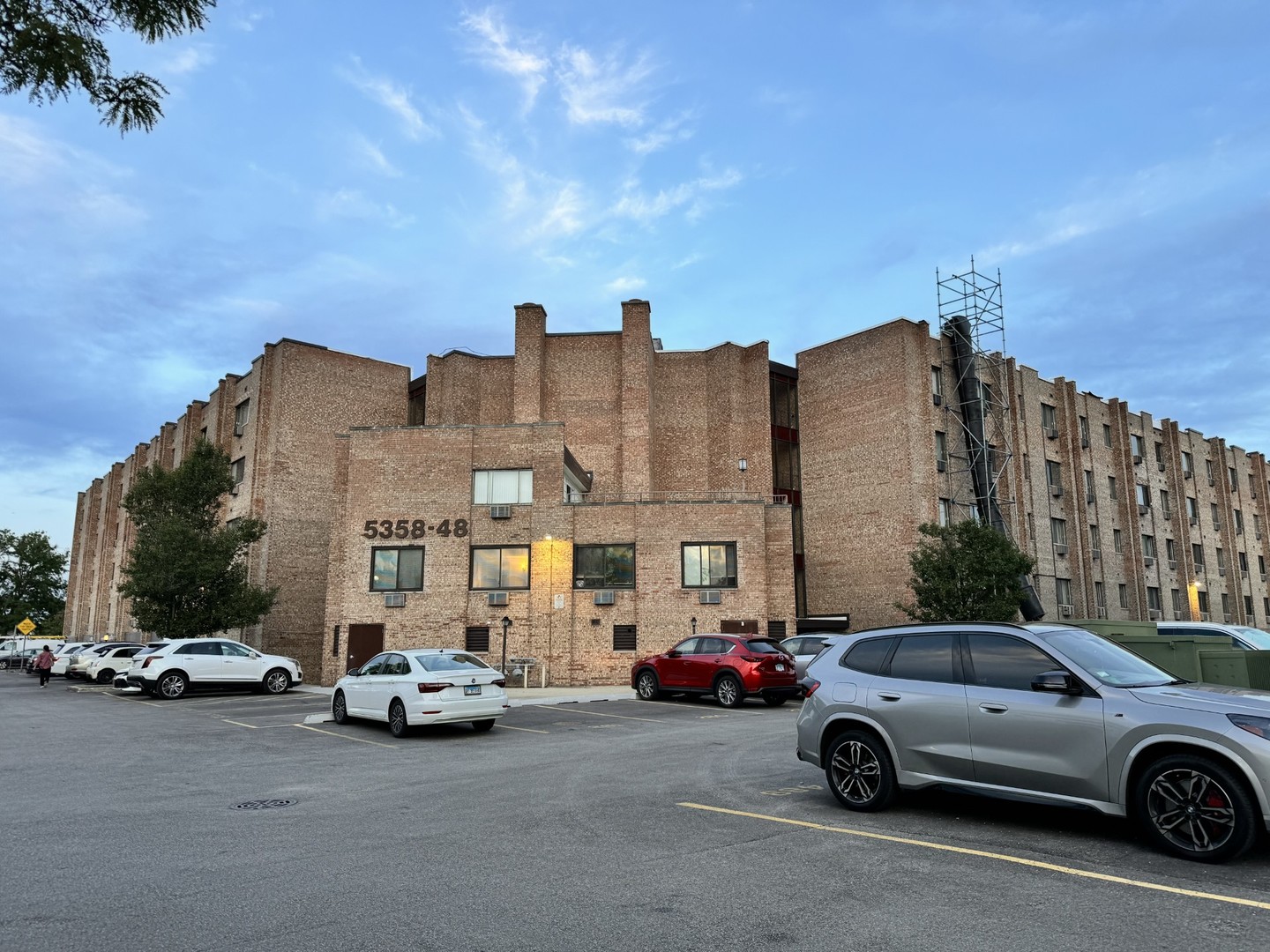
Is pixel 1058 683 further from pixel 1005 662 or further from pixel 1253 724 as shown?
pixel 1253 724

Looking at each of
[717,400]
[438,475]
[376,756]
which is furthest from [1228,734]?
[717,400]

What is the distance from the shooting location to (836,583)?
40.6m

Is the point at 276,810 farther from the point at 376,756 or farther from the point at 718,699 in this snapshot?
the point at 718,699

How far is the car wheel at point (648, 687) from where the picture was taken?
22.3 m

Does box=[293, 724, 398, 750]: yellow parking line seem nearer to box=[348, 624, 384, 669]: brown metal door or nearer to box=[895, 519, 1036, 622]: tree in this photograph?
box=[348, 624, 384, 669]: brown metal door

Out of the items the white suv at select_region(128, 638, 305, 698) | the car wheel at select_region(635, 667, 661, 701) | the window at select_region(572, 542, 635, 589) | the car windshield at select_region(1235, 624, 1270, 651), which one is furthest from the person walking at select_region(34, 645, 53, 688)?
the car windshield at select_region(1235, 624, 1270, 651)

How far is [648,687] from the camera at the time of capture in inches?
884

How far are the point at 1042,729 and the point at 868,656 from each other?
6.11ft

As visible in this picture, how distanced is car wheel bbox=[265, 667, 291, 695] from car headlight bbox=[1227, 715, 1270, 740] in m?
25.2

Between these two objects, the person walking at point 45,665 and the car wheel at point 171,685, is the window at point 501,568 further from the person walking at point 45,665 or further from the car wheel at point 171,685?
the person walking at point 45,665

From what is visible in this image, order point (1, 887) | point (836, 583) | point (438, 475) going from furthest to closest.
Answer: point (836, 583)
point (438, 475)
point (1, 887)

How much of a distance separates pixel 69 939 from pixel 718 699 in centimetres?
1695

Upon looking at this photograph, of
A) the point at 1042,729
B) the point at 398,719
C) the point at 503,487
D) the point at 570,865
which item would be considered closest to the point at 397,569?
the point at 503,487

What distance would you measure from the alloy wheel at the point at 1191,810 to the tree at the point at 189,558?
112 feet
